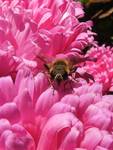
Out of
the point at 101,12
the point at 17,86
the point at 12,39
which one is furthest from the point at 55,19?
the point at 101,12

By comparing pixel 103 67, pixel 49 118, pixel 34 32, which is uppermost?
pixel 34 32

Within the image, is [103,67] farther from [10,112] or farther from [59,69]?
[10,112]

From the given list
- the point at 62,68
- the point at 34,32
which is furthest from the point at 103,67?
the point at 62,68

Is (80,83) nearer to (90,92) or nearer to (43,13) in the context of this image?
(90,92)

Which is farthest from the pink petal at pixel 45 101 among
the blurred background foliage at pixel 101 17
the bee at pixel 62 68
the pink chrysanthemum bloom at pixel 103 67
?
the blurred background foliage at pixel 101 17

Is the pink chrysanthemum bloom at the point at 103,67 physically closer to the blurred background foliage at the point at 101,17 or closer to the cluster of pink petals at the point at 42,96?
the blurred background foliage at the point at 101,17

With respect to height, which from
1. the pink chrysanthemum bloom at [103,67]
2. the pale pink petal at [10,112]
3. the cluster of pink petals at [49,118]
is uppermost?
the pale pink petal at [10,112]

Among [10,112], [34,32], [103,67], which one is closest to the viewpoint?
[10,112]
